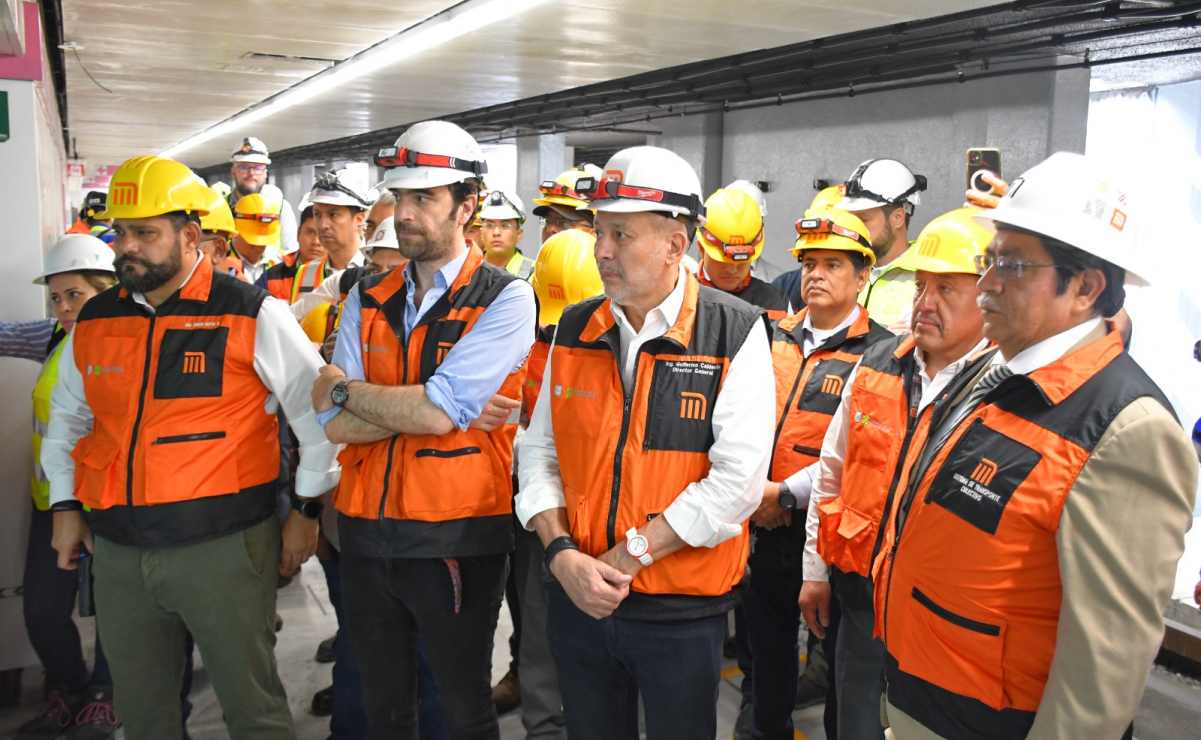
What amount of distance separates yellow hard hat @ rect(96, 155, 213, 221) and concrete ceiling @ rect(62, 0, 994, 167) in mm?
3200

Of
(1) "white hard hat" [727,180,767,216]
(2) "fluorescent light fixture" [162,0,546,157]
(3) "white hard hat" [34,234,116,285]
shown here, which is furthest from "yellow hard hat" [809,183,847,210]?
(3) "white hard hat" [34,234,116,285]

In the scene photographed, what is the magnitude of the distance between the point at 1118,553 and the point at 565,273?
7.10 feet

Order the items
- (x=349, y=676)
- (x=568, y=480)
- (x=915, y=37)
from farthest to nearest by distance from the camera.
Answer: (x=915, y=37)
(x=349, y=676)
(x=568, y=480)

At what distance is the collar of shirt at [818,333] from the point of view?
3.31 meters

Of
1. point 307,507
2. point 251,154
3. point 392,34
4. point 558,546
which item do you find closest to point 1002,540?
point 558,546

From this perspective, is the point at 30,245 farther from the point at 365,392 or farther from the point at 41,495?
the point at 365,392

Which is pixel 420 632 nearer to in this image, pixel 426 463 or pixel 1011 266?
pixel 426 463

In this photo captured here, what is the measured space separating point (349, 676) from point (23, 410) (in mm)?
1933

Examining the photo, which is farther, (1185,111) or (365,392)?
(1185,111)

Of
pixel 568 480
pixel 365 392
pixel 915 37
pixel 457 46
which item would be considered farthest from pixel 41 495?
pixel 915 37

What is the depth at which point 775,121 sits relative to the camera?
Result: 918cm

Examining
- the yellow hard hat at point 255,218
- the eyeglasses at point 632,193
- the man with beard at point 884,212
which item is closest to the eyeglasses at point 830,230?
the man with beard at point 884,212

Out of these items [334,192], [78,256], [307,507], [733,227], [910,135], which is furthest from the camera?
[910,135]

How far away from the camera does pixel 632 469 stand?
227cm
